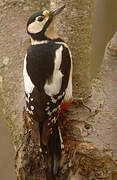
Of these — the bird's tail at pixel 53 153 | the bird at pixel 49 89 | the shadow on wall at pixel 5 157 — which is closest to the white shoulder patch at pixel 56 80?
the bird at pixel 49 89

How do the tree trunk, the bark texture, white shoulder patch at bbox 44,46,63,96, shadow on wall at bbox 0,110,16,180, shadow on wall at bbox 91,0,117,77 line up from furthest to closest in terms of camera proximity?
1. shadow on wall at bbox 91,0,117,77
2. shadow on wall at bbox 0,110,16,180
3. the bark texture
4. white shoulder patch at bbox 44,46,63,96
5. the tree trunk

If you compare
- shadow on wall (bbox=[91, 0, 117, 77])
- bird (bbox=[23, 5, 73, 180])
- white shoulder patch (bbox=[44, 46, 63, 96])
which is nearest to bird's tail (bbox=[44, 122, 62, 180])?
bird (bbox=[23, 5, 73, 180])

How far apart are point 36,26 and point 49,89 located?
377mm

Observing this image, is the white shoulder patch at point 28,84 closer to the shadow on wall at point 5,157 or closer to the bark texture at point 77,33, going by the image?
the bark texture at point 77,33

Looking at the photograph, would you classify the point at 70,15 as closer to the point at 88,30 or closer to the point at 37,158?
the point at 88,30

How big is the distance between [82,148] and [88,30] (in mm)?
597

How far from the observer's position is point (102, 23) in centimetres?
331

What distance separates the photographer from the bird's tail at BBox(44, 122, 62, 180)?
56.5 inches

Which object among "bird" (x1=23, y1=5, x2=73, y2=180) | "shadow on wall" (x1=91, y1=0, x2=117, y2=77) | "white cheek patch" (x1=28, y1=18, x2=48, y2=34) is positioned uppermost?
"white cheek patch" (x1=28, y1=18, x2=48, y2=34)

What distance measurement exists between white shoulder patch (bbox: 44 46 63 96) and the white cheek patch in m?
0.20

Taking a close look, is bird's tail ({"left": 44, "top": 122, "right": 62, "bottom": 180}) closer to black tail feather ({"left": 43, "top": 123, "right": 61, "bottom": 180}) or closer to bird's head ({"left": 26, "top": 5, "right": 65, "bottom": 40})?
black tail feather ({"left": 43, "top": 123, "right": 61, "bottom": 180})

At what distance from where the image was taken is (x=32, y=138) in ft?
4.88

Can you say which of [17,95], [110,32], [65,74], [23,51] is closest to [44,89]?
[65,74]

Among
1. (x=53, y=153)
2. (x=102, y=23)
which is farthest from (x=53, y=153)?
(x=102, y=23)
